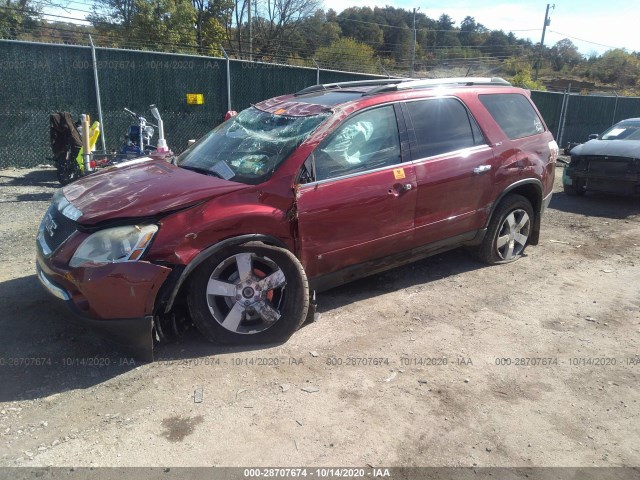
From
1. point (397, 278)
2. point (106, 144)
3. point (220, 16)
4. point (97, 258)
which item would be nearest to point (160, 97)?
point (106, 144)

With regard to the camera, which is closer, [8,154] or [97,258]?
[97,258]

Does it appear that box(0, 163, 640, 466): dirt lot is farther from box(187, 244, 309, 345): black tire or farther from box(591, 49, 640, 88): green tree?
box(591, 49, 640, 88): green tree

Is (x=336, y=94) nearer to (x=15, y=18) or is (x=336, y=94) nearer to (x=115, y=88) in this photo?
(x=115, y=88)

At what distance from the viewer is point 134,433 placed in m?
2.80

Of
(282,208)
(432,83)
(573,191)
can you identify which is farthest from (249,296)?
(573,191)

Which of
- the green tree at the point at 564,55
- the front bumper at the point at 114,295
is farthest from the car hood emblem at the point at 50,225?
the green tree at the point at 564,55

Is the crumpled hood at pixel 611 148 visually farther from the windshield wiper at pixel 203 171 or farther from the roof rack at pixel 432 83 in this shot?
the windshield wiper at pixel 203 171

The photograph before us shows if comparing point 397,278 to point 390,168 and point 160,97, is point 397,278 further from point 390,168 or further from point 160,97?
point 160,97

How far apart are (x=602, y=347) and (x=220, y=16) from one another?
4109 cm

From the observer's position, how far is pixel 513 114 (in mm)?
5398

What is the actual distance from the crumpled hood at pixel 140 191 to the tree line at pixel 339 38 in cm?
1420

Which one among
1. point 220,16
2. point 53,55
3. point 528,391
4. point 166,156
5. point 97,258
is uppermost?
point 220,16

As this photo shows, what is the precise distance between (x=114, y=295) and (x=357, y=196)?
6.22 ft

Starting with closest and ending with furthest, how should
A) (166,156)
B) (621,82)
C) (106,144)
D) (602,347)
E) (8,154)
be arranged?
(602,347), (166,156), (8,154), (106,144), (621,82)
